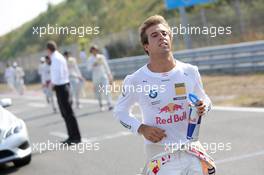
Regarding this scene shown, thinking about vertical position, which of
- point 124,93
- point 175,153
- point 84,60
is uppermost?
point 124,93

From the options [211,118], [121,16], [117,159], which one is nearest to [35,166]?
[117,159]

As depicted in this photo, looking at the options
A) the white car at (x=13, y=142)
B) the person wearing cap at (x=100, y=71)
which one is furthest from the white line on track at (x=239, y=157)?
the person wearing cap at (x=100, y=71)

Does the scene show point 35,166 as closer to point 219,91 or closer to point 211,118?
point 211,118

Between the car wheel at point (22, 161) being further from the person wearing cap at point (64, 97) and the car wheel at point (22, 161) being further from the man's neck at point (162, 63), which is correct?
the man's neck at point (162, 63)

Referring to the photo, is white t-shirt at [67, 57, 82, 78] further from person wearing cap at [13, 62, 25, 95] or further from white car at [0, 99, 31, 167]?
person wearing cap at [13, 62, 25, 95]

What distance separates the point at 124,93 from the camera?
4766mm

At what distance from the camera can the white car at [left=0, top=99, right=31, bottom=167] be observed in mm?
9992

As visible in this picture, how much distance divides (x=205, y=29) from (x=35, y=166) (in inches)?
814

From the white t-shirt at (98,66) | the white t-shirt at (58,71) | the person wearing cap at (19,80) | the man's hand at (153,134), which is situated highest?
the man's hand at (153,134)

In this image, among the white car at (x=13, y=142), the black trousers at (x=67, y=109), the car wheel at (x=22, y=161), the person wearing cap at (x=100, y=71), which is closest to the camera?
the white car at (x=13, y=142)

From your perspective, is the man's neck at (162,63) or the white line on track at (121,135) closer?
the man's neck at (162,63)

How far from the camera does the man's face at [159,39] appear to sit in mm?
4488

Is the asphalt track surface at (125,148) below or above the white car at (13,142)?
below

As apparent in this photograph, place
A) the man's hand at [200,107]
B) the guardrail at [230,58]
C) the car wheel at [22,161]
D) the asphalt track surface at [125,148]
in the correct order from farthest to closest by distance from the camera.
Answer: the guardrail at [230,58], the car wheel at [22,161], the asphalt track surface at [125,148], the man's hand at [200,107]
